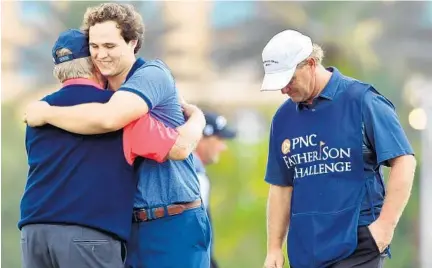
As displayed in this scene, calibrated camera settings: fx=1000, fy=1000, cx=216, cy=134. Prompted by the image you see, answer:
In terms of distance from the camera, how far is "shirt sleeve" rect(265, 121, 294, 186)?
402 cm

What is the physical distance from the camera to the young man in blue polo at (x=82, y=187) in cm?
343

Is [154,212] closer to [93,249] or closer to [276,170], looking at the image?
[93,249]

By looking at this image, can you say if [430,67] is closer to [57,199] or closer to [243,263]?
[243,263]

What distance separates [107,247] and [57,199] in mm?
239

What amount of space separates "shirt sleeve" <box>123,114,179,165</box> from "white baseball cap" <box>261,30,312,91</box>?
498mm

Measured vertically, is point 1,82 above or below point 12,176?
→ above

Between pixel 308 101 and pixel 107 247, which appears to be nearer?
pixel 107 247

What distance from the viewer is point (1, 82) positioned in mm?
7734

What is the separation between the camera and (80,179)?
11.3 feet

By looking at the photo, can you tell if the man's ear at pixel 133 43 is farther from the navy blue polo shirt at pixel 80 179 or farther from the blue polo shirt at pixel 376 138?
the blue polo shirt at pixel 376 138

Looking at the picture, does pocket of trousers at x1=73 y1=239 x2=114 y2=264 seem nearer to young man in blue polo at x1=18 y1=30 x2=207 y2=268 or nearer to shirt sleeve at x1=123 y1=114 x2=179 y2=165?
young man in blue polo at x1=18 y1=30 x2=207 y2=268

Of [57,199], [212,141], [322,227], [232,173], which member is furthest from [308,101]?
[232,173]

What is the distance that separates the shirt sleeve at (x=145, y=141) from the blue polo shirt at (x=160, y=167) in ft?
0.27

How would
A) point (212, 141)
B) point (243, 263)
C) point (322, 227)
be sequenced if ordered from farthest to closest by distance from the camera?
point (243, 263)
point (212, 141)
point (322, 227)
